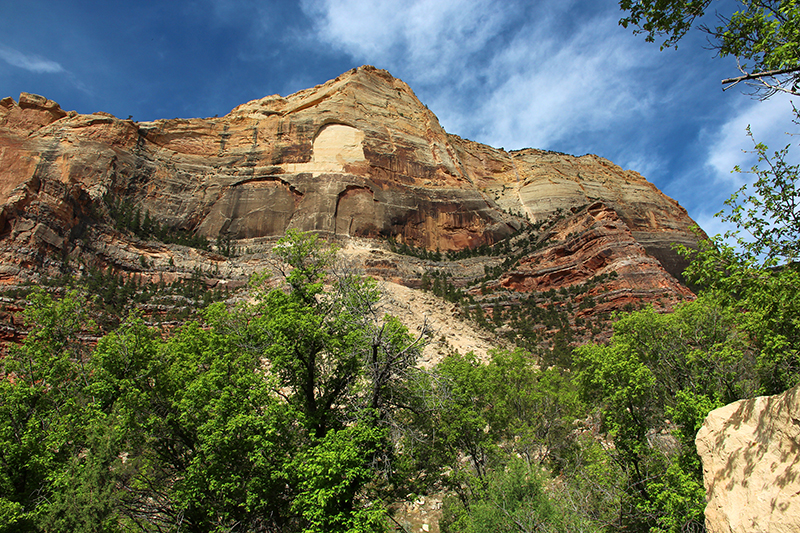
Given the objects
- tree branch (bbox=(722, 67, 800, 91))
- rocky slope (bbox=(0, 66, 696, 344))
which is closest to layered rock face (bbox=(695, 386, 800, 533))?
tree branch (bbox=(722, 67, 800, 91))

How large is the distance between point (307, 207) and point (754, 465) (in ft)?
210

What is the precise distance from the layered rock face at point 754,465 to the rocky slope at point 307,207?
1751 inches

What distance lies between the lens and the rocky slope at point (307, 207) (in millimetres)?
50438

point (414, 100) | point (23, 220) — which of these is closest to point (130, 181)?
point (23, 220)

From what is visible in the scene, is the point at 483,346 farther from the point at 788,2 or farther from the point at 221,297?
the point at 788,2

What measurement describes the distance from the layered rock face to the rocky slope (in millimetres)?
44469

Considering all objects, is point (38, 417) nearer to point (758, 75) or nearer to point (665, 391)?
point (758, 75)

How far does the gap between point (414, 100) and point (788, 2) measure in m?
89.7

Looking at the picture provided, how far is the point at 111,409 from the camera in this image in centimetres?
1202

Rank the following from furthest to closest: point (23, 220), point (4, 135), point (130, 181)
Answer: point (130, 181) → point (4, 135) → point (23, 220)

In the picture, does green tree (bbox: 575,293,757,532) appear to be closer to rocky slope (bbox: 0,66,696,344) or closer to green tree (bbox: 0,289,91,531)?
green tree (bbox: 0,289,91,531)

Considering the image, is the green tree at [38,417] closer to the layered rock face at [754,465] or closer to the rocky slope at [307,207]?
the layered rock face at [754,465]

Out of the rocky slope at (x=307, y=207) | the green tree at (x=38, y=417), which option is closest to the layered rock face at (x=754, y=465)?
the green tree at (x=38, y=417)

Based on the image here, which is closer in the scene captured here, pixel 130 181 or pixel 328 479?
pixel 328 479
